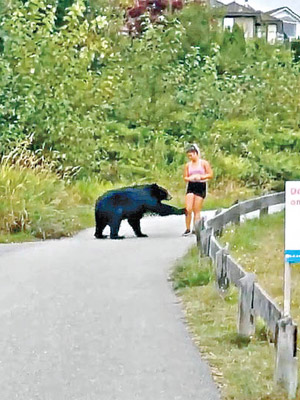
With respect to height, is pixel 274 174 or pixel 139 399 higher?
pixel 139 399

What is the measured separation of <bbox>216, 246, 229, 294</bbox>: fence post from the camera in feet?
32.9

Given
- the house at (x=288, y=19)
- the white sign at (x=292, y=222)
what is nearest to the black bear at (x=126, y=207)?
the white sign at (x=292, y=222)

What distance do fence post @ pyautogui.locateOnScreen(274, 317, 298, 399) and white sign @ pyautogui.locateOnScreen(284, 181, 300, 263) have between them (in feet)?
1.52

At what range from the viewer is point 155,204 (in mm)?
18734

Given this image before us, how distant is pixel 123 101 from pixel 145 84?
120cm

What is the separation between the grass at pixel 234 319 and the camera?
23.6 ft

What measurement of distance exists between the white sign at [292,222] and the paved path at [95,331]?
1.15 metres

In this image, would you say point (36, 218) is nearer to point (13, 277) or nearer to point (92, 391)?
point (13, 277)

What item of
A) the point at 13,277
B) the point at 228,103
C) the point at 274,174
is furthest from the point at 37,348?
the point at 228,103

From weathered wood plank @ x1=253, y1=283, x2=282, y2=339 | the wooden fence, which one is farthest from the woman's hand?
weathered wood plank @ x1=253, y1=283, x2=282, y2=339

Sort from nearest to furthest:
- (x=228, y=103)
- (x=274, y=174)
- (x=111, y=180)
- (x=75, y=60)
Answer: (x=75, y=60), (x=111, y=180), (x=274, y=174), (x=228, y=103)

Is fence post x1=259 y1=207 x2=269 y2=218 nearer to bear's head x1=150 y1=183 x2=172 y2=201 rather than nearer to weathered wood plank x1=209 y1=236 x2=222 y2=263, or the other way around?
bear's head x1=150 y1=183 x2=172 y2=201

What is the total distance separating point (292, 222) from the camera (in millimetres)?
6750

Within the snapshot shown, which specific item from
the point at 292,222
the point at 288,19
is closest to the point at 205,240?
the point at 292,222
